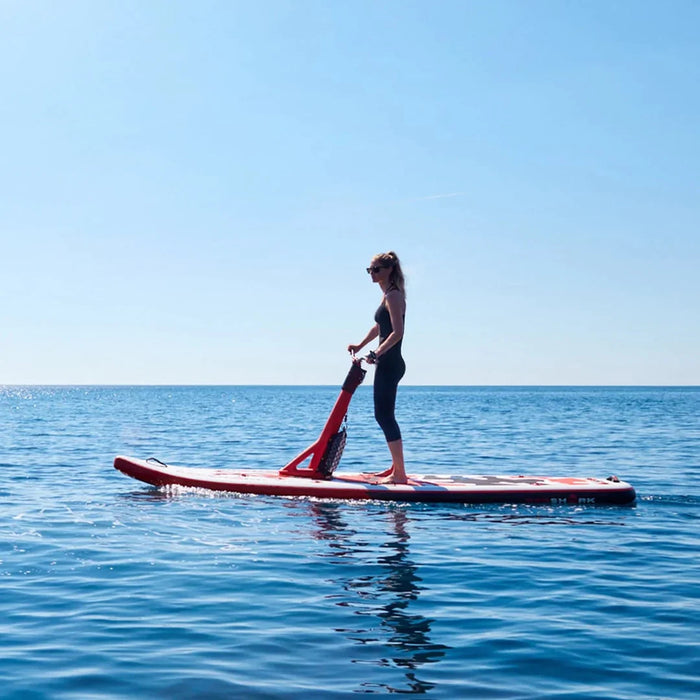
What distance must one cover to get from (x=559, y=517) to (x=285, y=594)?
4418 mm

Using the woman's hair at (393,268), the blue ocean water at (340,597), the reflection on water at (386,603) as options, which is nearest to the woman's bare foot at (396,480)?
the blue ocean water at (340,597)

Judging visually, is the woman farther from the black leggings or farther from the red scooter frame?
the red scooter frame

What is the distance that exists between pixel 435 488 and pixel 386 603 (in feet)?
13.7

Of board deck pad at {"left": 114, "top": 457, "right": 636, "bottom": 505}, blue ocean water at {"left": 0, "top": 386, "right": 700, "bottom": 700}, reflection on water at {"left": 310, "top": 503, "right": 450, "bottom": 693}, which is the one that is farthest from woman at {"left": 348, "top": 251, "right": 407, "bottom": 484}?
reflection on water at {"left": 310, "top": 503, "right": 450, "bottom": 693}

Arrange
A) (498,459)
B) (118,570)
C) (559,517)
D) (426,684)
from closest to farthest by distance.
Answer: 1. (426,684)
2. (118,570)
3. (559,517)
4. (498,459)

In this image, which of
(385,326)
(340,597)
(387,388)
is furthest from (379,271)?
(340,597)

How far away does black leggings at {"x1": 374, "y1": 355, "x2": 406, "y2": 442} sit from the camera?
9.43 m

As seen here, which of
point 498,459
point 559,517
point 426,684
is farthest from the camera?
point 498,459

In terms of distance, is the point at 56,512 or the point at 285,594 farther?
the point at 56,512

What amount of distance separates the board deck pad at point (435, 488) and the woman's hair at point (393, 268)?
234 cm

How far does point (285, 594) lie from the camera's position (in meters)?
5.89

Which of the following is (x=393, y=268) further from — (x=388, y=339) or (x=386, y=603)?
(x=386, y=603)

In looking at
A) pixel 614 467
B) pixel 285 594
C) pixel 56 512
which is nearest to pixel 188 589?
pixel 285 594

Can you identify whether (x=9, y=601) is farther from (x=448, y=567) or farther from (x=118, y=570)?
(x=448, y=567)
